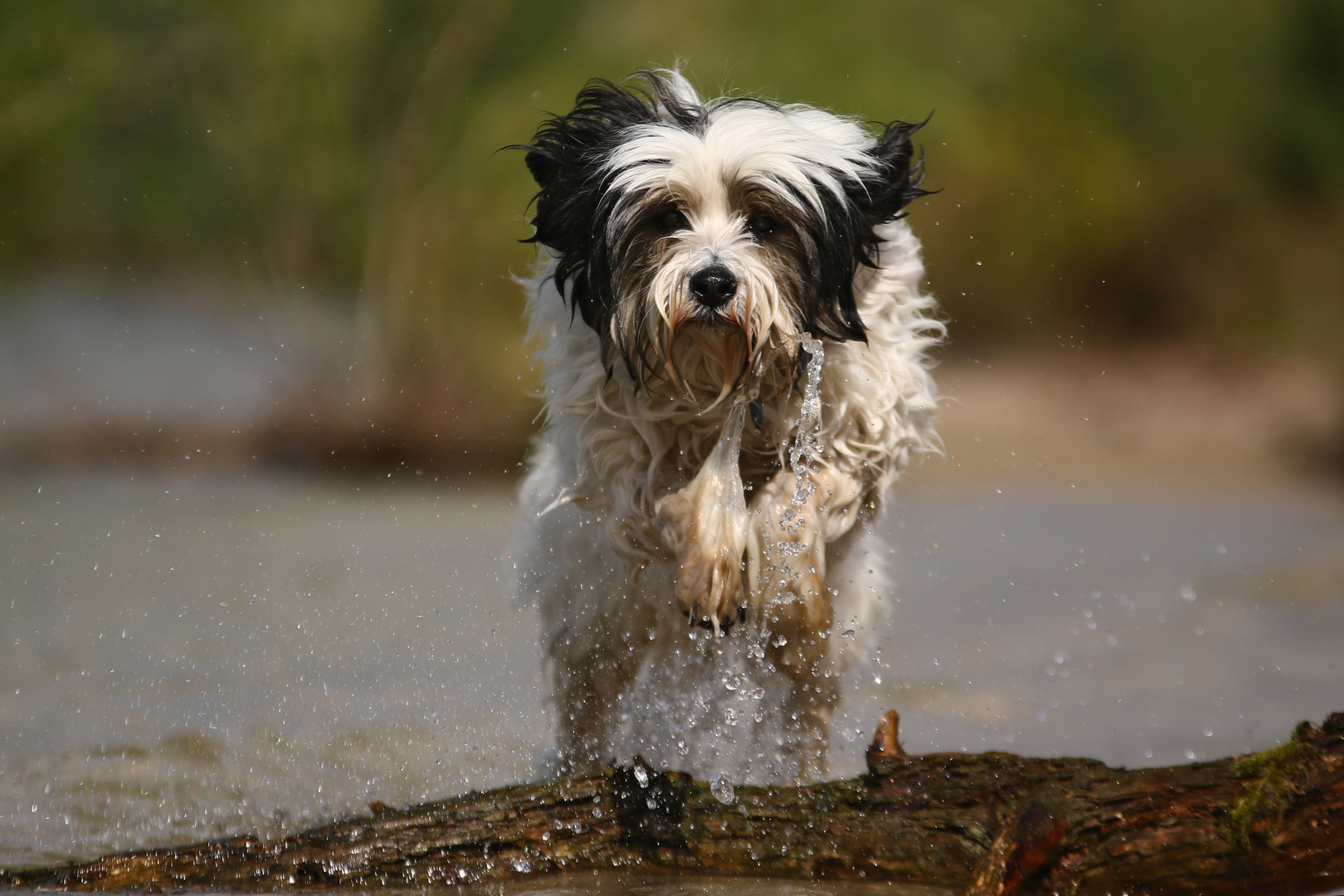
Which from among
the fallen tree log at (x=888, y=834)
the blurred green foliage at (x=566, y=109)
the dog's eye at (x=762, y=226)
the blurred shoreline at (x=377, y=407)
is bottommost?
the fallen tree log at (x=888, y=834)

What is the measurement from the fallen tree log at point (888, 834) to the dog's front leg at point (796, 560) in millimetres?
461

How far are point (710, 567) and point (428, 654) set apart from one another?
2.38 m

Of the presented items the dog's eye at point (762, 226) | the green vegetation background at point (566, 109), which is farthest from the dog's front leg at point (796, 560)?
the green vegetation background at point (566, 109)

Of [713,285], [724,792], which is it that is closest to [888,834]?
[724,792]

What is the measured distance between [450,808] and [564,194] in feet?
5.25

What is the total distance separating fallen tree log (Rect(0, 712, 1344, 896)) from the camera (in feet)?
7.96

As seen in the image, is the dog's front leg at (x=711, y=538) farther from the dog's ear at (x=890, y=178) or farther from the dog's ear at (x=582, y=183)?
the dog's ear at (x=890, y=178)

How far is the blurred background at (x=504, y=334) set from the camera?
5.81 metres

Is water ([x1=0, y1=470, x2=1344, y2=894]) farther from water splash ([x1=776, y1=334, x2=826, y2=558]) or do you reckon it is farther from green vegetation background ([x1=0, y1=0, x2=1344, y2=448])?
green vegetation background ([x1=0, y1=0, x2=1344, y2=448])

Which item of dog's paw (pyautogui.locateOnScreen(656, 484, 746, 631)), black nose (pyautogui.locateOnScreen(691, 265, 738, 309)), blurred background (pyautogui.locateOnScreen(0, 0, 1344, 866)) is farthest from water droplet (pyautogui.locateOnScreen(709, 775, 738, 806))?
blurred background (pyautogui.locateOnScreen(0, 0, 1344, 866))

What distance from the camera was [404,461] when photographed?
35.6 ft

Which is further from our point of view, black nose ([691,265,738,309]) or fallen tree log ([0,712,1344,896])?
black nose ([691,265,738,309])

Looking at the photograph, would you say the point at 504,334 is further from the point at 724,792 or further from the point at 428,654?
the point at 724,792

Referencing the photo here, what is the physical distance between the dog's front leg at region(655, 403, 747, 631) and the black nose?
42cm
